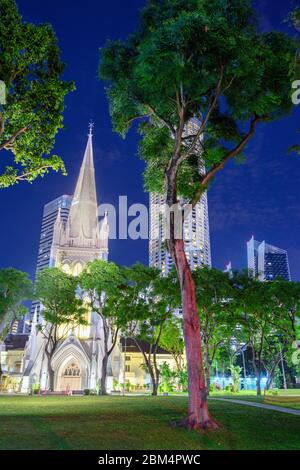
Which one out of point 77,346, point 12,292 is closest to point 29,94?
point 12,292

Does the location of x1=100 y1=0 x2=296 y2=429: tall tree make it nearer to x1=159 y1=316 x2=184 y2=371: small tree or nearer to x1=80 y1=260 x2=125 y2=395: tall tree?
x1=80 y1=260 x2=125 y2=395: tall tree

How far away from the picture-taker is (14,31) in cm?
1372

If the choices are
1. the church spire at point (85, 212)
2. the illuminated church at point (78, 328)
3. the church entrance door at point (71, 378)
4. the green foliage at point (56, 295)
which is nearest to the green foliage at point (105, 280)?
the green foliage at point (56, 295)

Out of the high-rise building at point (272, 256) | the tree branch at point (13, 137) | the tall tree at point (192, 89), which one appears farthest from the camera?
the high-rise building at point (272, 256)

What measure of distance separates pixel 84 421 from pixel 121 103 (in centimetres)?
1181

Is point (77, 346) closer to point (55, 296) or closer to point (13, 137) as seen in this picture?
point (55, 296)

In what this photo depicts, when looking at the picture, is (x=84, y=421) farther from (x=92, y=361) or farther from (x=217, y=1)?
(x=92, y=361)

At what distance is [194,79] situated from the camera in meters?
13.7

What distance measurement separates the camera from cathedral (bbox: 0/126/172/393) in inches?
2371

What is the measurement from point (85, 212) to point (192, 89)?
A: 65.9 meters

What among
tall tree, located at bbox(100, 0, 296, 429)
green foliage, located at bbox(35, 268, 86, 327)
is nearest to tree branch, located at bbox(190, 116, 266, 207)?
tall tree, located at bbox(100, 0, 296, 429)

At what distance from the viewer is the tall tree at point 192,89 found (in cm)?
1270

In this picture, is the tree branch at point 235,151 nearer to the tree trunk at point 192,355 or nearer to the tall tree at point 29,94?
the tree trunk at point 192,355
